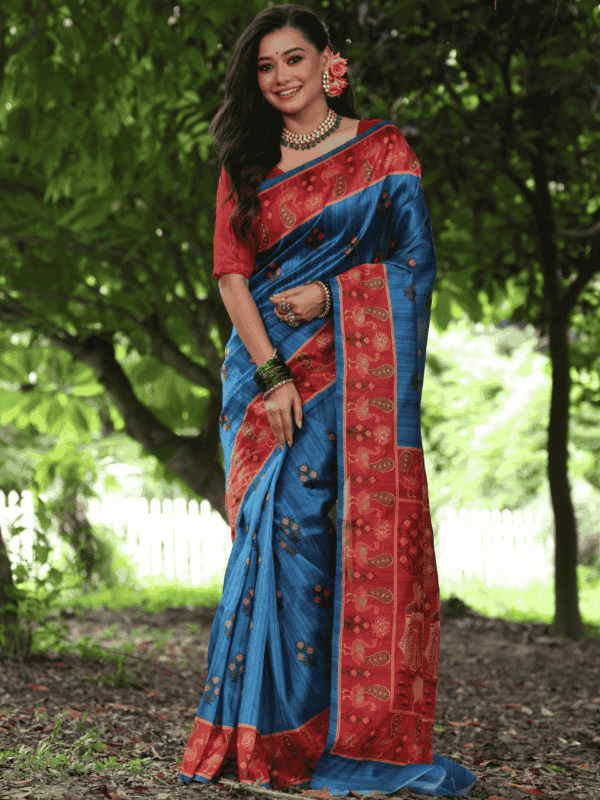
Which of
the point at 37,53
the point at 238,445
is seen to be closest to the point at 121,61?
the point at 37,53

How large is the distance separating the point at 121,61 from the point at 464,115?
7.14 ft

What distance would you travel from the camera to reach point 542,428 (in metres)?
15.0

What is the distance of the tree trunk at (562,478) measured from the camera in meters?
6.68

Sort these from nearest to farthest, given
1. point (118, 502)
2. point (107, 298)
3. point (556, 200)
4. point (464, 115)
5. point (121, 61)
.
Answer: point (121, 61) → point (464, 115) → point (107, 298) → point (556, 200) → point (118, 502)

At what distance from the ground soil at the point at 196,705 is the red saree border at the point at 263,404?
0.85 m

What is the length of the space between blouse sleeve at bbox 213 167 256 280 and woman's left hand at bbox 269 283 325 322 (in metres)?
0.18

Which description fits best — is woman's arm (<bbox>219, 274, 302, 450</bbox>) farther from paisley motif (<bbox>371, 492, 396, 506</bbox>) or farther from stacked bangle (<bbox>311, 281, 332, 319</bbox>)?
paisley motif (<bbox>371, 492, 396, 506</bbox>)

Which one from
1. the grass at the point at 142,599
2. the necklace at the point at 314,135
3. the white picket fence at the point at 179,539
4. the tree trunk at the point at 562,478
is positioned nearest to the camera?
the necklace at the point at 314,135

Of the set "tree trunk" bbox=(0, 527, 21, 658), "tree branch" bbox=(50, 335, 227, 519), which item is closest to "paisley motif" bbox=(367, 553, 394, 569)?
"tree trunk" bbox=(0, 527, 21, 658)

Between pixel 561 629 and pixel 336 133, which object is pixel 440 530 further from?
pixel 336 133

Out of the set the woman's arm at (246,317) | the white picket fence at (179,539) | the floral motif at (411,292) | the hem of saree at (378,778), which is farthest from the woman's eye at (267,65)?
the white picket fence at (179,539)

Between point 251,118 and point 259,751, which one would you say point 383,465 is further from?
point 251,118

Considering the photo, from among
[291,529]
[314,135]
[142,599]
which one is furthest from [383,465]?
[142,599]

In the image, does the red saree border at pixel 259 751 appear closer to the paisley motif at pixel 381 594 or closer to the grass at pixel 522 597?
the paisley motif at pixel 381 594
